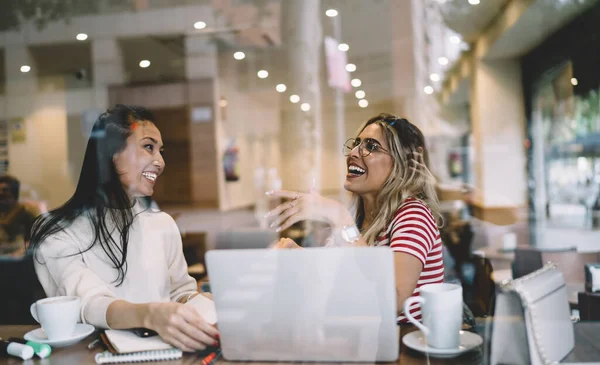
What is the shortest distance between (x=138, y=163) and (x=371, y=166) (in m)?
0.65

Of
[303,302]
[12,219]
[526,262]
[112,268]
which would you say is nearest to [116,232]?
[112,268]

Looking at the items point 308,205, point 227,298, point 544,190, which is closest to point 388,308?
point 227,298

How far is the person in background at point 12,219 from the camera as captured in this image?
370cm

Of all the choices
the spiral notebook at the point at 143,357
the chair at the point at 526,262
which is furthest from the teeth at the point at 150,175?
the chair at the point at 526,262

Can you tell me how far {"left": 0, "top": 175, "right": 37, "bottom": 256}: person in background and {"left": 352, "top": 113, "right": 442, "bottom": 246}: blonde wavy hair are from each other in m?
2.76

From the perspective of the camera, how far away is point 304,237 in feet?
12.9

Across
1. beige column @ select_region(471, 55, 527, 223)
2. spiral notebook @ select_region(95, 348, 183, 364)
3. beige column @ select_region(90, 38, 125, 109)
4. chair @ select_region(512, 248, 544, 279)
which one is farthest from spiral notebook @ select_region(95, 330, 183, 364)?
beige column @ select_region(471, 55, 527, 223)

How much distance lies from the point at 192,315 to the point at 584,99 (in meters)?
4.40

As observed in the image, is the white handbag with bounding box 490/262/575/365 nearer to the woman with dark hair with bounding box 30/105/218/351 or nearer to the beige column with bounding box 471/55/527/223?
the woman with dark hair with bounding box 30/105/218/351

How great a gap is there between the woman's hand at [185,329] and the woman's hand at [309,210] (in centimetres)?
59

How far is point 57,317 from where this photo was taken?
3.66 feet

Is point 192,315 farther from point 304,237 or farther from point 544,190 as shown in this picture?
point 544,190

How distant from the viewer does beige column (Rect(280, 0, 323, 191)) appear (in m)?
6.34

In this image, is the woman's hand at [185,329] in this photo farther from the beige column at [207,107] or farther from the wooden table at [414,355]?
the beige column at [207,107]
